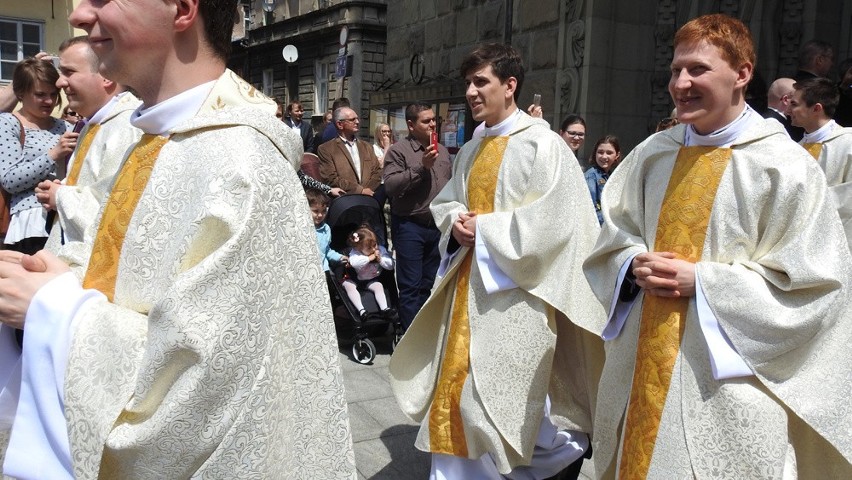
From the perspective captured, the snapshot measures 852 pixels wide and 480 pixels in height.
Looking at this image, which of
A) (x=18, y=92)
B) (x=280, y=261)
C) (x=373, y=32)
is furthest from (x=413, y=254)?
(x=373, y=32)

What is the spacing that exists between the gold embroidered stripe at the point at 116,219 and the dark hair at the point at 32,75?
2.91m

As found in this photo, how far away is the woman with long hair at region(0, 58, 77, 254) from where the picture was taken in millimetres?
4008

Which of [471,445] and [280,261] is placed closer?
[280,261]

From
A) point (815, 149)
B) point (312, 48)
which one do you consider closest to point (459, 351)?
point (815, 149)

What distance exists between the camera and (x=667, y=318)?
2.40 m

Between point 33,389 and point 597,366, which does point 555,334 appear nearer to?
point 597,366

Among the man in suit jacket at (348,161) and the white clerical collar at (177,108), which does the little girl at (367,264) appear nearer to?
the man in suit jacket at (348,161)

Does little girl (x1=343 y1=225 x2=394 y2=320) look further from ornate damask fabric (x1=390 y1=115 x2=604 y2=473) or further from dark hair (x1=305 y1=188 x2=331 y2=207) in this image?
ornate damask fabric (x1=390 y1=115 x2=604 y2=473)

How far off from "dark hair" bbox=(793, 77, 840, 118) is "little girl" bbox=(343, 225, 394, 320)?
10.5 feet

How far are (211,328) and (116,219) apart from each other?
407mm

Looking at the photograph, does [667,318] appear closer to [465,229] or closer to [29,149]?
[465,229]

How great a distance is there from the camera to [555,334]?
3.28 metres

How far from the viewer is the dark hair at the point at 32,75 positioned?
3979mm

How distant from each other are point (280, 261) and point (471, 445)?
206 cm
